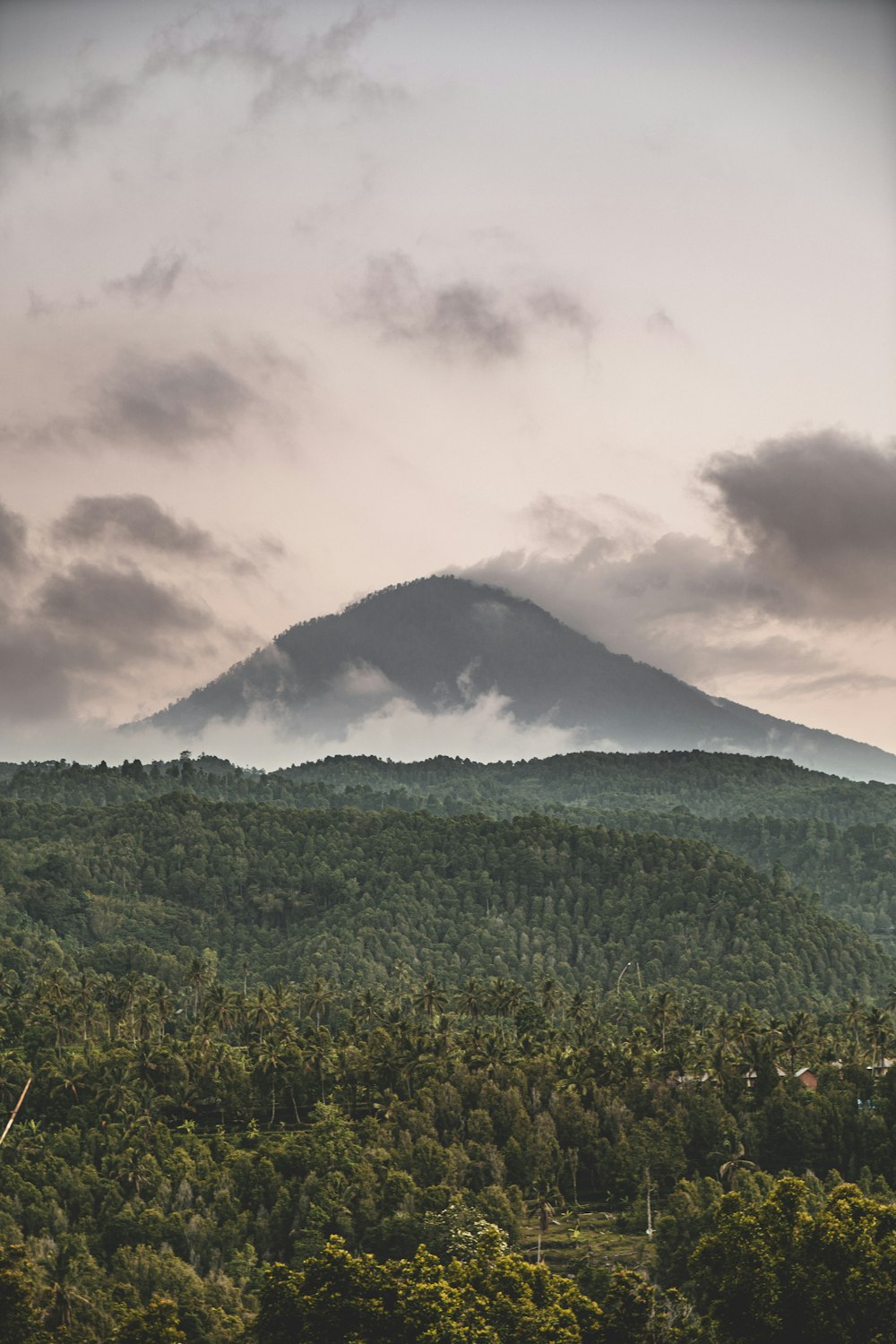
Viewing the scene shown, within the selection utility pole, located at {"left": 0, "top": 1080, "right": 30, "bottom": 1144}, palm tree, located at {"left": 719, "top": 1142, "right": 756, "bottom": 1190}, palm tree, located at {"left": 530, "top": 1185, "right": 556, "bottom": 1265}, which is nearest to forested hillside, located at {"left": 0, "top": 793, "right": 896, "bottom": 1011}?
palm tree, located at {"left": 719, "top": 1142, "right": 756, "bottom": 1190}

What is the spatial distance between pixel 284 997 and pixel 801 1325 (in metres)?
77.0

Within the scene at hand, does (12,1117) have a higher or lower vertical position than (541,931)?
lower

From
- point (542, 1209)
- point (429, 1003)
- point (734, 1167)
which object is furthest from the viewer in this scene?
point (429, 1003)

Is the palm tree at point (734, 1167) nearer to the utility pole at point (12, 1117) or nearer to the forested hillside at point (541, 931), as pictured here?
the utility pole at point (12, 1117)

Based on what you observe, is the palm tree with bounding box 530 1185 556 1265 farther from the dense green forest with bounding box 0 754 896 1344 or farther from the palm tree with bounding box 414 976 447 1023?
the palm tree with bounding box 414 976 447 1023

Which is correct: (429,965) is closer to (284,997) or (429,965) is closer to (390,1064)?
(284,997)

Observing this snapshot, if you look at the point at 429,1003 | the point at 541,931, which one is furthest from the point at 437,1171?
the point at 541,931

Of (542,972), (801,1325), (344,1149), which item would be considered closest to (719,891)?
(542,972)

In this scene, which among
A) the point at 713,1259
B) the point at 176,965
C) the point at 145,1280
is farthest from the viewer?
the point at 176,965

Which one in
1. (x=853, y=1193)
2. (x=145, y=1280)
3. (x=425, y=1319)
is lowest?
(x=145, y=1280)

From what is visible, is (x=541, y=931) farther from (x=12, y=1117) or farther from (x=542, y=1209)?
(x=12, y=1117)

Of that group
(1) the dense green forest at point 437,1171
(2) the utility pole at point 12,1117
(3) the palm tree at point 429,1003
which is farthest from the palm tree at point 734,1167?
(2) the utility pole at point 12,1117

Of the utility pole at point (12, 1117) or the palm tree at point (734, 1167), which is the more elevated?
the palm tree at point (734, 1167)

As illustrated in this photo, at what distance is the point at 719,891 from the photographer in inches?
7347
